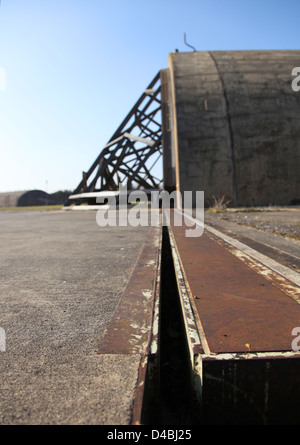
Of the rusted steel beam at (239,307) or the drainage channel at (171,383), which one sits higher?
the rusted steel beam at (239,307)

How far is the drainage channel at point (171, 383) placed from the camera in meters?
0.60

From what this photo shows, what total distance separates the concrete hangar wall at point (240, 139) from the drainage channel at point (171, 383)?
7.11 metres

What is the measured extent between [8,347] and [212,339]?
1.55 ft

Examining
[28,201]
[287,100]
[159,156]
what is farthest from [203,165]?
[28,201]

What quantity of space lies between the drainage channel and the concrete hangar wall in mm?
7114

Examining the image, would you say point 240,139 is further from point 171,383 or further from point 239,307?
point 171,383

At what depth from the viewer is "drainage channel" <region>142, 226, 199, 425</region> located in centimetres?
60

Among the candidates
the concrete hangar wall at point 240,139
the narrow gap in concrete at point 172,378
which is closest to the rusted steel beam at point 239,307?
the narrow gap in concrete at point 172,378

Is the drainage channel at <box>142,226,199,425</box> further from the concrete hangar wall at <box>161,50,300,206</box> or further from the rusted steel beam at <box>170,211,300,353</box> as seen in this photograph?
the concrete hangar wall at <box>161,50,300,206</box>

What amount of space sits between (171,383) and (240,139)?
7936mm

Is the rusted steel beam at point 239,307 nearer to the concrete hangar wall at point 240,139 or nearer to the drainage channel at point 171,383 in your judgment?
the drainage channel at point 171,383

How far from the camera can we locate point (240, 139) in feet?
26.0

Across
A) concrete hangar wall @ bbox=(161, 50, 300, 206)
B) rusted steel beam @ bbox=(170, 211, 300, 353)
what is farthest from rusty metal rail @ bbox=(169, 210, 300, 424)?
concrete hangar wall @ bbox=(161, 50, 300, 206)

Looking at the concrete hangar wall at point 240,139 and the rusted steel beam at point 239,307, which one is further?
the concrete hangar wall at point 240,139
